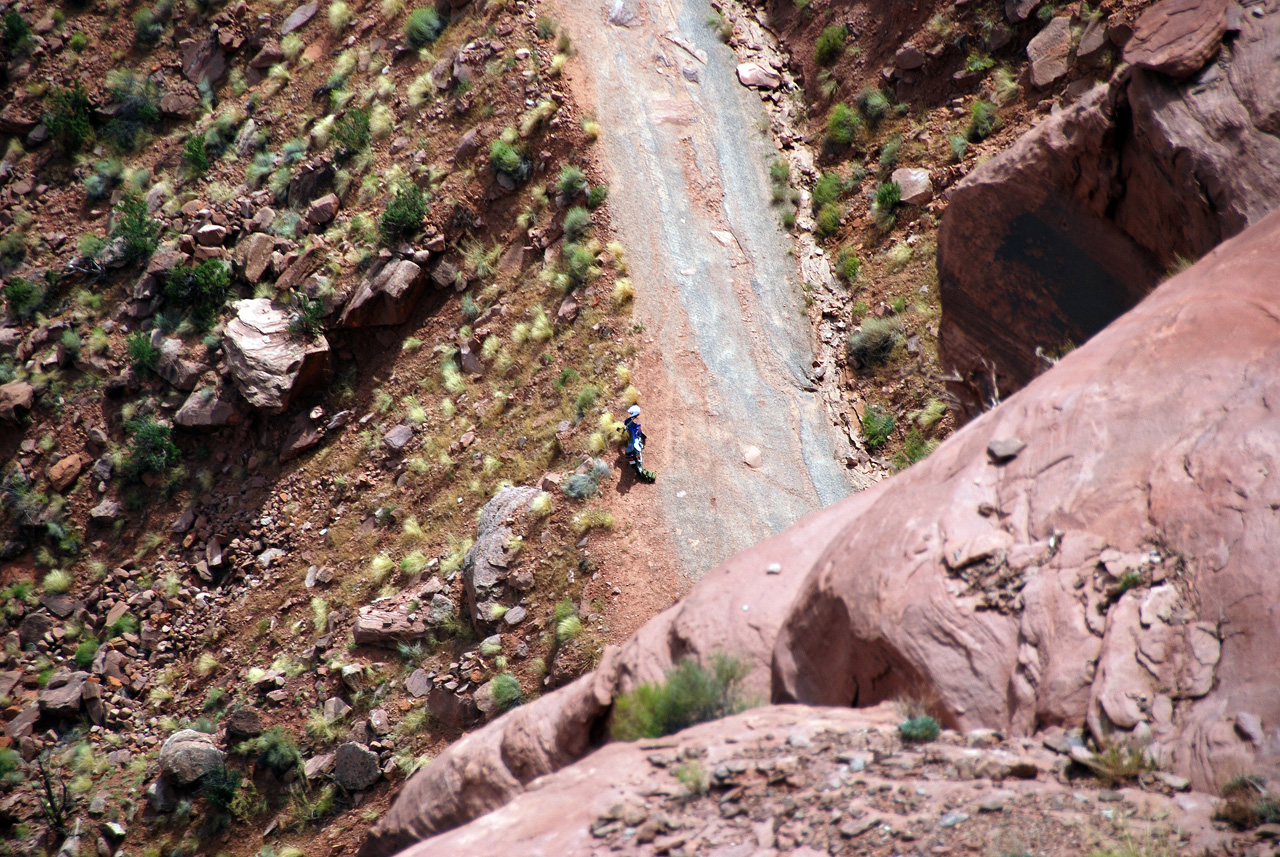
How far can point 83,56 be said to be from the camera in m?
28.5

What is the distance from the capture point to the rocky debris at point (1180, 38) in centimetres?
977

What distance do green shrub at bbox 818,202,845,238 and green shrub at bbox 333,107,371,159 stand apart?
13302 mm

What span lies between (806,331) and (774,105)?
751cm

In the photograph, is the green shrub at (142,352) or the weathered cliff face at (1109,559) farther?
the green shrub at (142,352)

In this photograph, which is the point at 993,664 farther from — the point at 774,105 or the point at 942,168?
the point at 774,105

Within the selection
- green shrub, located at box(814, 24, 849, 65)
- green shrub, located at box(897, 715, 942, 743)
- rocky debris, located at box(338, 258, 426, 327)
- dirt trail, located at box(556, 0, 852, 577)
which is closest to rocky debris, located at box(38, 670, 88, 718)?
rocky debris, located at box(338, 258, 426, 327)

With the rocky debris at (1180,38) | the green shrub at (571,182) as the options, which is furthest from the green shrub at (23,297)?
the rocky debris at (1180,38)

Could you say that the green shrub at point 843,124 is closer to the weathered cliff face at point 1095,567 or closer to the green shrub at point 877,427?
the green shrub at point 877,427

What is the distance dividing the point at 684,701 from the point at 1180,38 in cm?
996

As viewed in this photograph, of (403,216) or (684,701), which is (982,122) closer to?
(403,216)

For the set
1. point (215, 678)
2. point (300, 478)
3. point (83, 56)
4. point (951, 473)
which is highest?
point (83, 56)

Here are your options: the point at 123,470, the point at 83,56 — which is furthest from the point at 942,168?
the point at 83,56

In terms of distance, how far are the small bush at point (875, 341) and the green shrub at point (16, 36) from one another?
100ft

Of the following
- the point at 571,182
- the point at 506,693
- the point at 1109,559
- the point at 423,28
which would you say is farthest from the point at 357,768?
the point at 423,28
